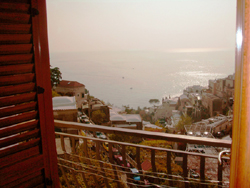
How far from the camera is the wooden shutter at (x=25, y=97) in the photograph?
89 cm

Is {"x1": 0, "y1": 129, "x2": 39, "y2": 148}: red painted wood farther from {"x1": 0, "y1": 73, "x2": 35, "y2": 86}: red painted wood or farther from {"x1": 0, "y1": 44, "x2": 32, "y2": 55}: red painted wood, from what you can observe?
{"x1": 0, "y1": 44, "x2": 32, "y2": 55}: red painted wood

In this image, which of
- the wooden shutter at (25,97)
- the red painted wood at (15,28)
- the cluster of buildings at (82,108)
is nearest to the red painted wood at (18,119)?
the wooden shutter at (25,97)

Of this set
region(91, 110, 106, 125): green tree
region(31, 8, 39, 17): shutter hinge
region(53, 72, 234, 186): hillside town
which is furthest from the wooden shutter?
region(91, 110, 106, 125): green tree

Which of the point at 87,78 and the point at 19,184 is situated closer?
the point at 19,184

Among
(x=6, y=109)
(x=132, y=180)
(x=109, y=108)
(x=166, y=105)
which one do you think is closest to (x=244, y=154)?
(x=6, y=109)

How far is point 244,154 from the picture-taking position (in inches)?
18.8

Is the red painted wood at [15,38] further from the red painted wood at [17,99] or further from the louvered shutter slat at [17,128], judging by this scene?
the louvered shutter slat at [17,128]

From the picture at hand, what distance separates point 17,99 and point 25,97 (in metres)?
0.04

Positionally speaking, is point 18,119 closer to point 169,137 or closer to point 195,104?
point 169,137

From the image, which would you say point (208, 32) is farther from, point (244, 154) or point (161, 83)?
point (244, 154)

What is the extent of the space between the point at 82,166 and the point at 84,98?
325cm

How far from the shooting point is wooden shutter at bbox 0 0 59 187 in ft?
2.93

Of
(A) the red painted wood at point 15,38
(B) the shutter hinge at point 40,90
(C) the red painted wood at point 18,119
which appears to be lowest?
(C) the red painted wood at point 18,119

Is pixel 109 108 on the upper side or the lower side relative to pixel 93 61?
lower
